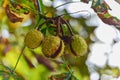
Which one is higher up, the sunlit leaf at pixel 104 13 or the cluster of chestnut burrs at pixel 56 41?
the cluster of chestnut burrs at pixel 56 41

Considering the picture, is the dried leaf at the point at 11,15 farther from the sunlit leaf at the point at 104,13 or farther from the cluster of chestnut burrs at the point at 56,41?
the sunlit leaf at the point at 104,13

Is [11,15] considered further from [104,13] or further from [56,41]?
[104,13]

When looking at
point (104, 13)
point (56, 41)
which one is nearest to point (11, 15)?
point (56, 41)

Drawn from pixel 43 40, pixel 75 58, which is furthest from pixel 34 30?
pixel 75 58

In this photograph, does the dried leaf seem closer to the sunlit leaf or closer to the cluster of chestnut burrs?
the cluster of chestnut burrs

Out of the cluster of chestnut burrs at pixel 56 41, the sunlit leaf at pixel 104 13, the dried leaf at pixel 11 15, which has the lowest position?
the sunlit leaf at pixel 104 13

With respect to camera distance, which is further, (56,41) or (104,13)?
(104,13)

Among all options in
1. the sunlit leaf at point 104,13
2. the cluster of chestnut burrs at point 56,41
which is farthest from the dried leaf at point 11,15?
the sunlit leaf at point 104,13

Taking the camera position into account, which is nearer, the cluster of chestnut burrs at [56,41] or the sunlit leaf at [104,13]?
the cluster of chestnut burrs at [56,41]
